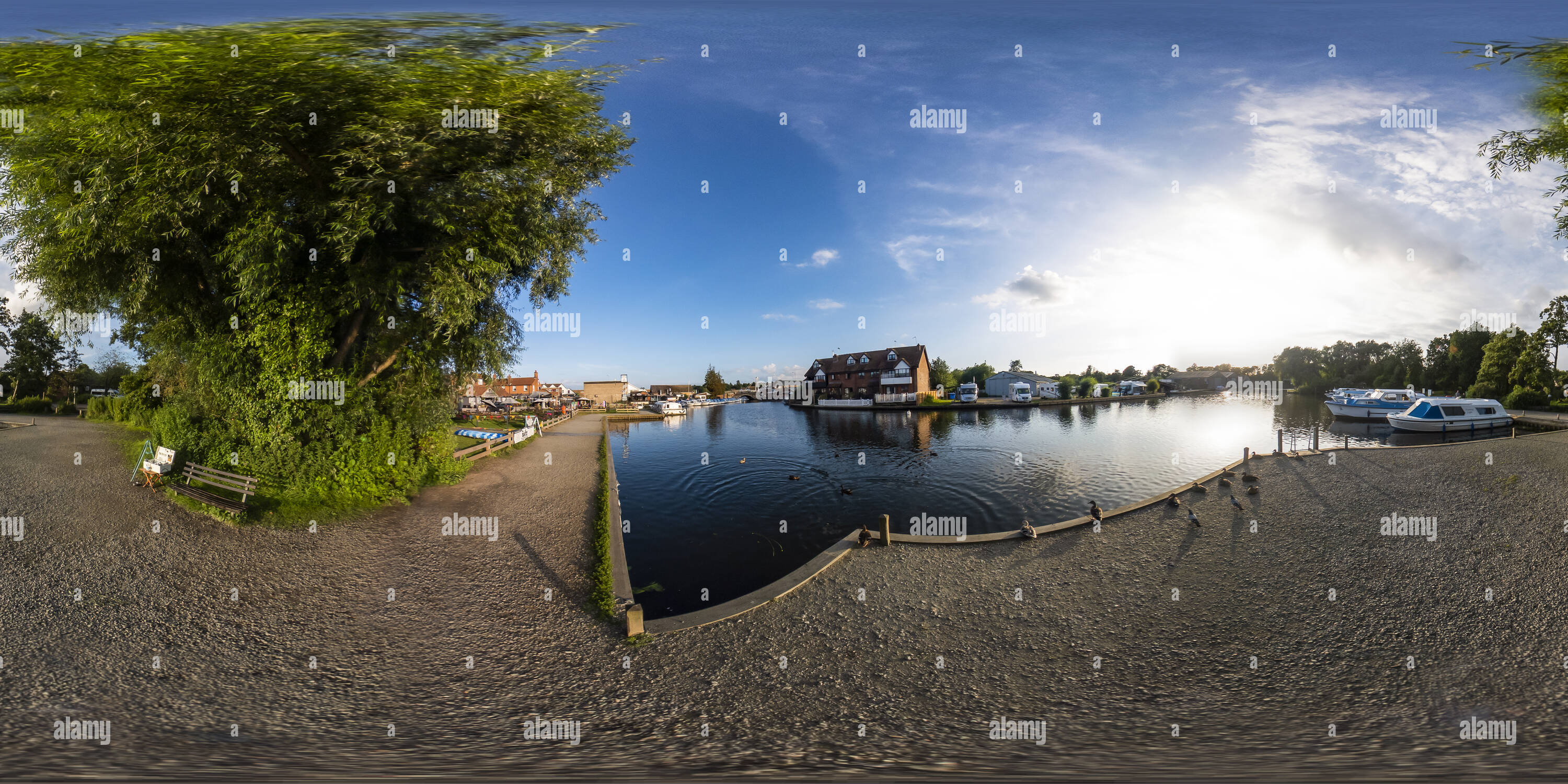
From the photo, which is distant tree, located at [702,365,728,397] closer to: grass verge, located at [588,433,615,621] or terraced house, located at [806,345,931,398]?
terraced house, located at [806,345,931,398]

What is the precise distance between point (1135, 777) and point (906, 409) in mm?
39905

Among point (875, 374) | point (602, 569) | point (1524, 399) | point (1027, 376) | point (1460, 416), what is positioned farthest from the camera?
point (1027, 376)

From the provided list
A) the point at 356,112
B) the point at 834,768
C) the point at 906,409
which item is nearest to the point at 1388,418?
the point at 906,409

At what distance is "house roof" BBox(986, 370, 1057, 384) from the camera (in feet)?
183

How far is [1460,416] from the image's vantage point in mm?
17891

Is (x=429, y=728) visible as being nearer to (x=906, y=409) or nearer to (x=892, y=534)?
(x=892, y=534)

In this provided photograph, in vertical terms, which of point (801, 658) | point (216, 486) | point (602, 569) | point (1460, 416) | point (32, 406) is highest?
point (32, 406)

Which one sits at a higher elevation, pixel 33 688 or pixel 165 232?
pixel 165 232

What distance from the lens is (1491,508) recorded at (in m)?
8.56

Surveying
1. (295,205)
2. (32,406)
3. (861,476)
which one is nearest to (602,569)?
(295,205)

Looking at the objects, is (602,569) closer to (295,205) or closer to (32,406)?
(295,205)

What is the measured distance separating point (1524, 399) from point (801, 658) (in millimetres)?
34038

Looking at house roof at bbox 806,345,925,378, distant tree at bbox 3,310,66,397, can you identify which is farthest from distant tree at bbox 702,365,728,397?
distant tree at bbox 3,310,66,397

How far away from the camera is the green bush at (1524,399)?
1878 cm
